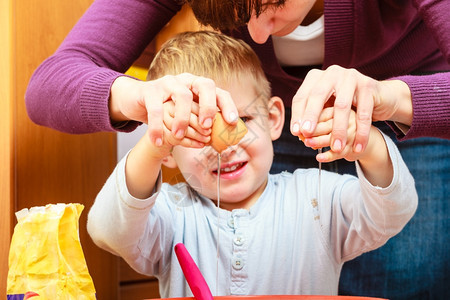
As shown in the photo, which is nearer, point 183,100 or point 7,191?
point 183,100

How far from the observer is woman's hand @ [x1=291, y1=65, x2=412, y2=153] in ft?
1.87

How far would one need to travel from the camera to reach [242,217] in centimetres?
93

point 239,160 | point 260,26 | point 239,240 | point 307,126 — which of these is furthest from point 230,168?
point 307,126

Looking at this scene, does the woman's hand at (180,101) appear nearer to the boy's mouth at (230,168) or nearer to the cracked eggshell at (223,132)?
the cracked eggshell at (223,132)

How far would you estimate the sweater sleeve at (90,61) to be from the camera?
0.80 metres

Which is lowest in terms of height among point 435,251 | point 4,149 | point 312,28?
point 435,251

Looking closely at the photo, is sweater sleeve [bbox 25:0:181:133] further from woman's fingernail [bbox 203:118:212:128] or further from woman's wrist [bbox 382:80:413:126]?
woman's wrist [bbox 382:80:413:126]

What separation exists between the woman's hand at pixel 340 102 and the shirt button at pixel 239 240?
370mm

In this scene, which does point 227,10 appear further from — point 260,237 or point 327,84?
point 260,237

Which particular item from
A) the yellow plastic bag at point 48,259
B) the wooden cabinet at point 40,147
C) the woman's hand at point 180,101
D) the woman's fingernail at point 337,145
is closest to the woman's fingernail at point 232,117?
the woman's hand at point 180,101

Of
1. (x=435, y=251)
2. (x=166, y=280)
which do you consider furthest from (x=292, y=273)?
A: (x=435, y=251)

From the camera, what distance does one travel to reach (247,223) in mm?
927

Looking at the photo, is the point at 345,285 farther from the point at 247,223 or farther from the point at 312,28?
the point at 312,28

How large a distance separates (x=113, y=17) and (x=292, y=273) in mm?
552
